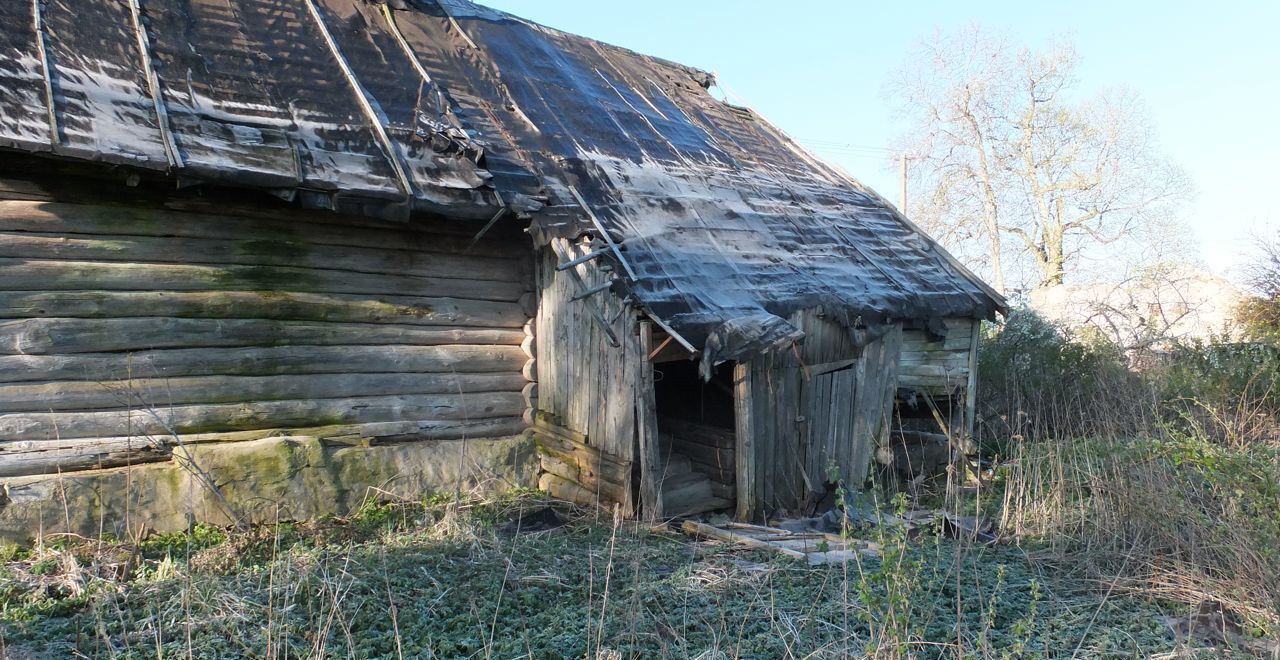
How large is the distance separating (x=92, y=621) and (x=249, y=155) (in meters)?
3.45

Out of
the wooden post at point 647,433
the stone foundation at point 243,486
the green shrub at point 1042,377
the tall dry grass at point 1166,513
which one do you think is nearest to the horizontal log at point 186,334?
the stone foundation at point 243,486

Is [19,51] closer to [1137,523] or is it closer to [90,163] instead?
[90,163]

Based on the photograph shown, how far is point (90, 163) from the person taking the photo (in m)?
5.64

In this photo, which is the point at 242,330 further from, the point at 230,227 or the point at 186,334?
the point at 230,227

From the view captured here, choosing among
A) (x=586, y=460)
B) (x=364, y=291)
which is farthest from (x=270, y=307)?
(x=586, y=460)

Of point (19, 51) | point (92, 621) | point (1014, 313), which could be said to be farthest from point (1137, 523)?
point (1014, 313)

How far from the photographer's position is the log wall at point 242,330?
5871 millimetres

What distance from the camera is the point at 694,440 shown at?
8.70 metres

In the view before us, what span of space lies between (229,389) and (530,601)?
3.39m

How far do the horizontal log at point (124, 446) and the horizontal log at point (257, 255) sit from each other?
1365 mm

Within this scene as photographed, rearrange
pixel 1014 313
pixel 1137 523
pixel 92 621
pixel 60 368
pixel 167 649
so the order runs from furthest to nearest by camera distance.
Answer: pixel 1014 313, pixel 60 368, pixel 1137 523, pixel 92 621, pixel 167 649

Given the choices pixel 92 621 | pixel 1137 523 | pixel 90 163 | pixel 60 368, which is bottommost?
pixel 92 621

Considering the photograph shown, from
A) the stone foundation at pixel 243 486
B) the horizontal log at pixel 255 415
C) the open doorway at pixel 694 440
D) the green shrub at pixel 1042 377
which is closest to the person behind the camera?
the stone foundation at pixel 243 486

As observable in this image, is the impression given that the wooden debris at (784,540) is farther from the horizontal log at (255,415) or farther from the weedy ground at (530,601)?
the horizontal log at (255,415)
